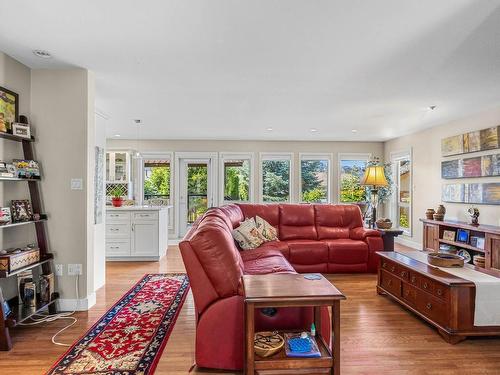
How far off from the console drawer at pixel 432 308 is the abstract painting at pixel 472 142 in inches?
120

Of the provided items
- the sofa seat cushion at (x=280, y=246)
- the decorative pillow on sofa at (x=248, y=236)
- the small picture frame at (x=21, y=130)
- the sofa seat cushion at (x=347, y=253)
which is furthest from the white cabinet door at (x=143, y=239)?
the sofa seat cushion at (x=347, y=253)

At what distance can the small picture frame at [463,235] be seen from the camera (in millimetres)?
4652

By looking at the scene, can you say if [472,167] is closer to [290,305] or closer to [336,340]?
[336,340]

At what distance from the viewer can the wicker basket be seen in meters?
1.81

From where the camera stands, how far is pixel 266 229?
183 inches

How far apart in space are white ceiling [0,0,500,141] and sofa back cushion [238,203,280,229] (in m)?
1.58

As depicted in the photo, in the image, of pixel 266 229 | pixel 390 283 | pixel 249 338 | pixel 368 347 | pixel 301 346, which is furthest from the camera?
pixel 266 229

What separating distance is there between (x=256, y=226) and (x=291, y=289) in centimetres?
274

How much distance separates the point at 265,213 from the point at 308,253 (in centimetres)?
98

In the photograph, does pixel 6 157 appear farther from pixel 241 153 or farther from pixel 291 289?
pixel 241 153

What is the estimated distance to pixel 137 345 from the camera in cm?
245

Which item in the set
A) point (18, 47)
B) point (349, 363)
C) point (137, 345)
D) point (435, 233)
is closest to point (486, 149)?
point (435, 233)

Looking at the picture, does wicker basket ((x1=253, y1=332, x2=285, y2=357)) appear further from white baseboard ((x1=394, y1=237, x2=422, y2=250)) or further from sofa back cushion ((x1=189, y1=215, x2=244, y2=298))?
white baseboard ((x1=394, y1=237, x2=422, y2=250))

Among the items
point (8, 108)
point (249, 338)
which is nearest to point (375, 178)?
point (249, 338)
